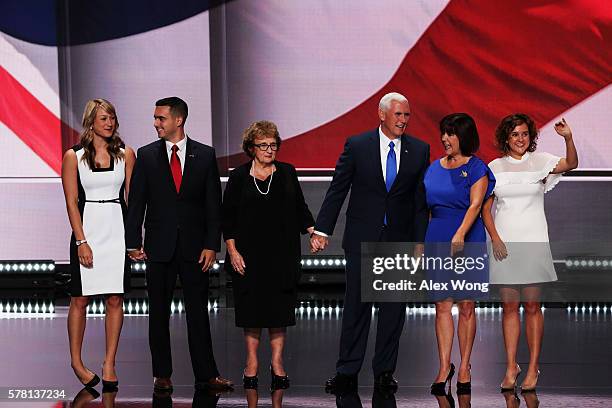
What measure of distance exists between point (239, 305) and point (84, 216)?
0.84m

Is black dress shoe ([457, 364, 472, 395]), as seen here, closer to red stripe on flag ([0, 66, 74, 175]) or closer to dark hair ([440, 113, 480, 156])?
dark hair ([440, 113, 480, 156])

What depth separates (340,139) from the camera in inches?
360

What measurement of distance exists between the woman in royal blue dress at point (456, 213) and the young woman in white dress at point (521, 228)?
11 centimetres

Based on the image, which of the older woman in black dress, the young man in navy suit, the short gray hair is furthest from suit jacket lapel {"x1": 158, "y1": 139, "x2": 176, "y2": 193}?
the short gray hair

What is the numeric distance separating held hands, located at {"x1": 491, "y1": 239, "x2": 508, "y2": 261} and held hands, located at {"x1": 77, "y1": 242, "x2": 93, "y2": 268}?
6.16 ft

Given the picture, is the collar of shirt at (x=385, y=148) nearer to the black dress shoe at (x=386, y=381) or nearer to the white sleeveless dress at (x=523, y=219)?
the white sleeveless dress at (x=523, y=219)

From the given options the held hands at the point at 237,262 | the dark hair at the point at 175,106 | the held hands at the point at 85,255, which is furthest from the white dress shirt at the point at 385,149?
the held hands at the point at 85,255

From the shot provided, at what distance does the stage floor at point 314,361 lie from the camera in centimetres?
542

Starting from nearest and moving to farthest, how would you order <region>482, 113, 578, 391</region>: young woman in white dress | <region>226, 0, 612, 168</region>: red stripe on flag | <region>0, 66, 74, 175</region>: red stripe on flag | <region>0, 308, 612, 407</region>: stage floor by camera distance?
<region>0, 308, 612, 407</region>: stage floor, <region>482, 113, 578, 391</region>: young woman in white dress, <region>226, 0, 612, 168</region>: red stripe on flag, <region>0, 66, 74, 175</region>: red stripe on flag

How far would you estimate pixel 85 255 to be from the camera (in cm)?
569

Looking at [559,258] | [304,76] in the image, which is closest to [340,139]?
[304,76]

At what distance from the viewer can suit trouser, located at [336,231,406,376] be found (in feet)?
18.9

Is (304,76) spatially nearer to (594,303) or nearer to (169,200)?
(594,303)

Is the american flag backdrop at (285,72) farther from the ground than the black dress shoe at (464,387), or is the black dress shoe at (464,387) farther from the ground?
the american flag backdrop at (285,72)
